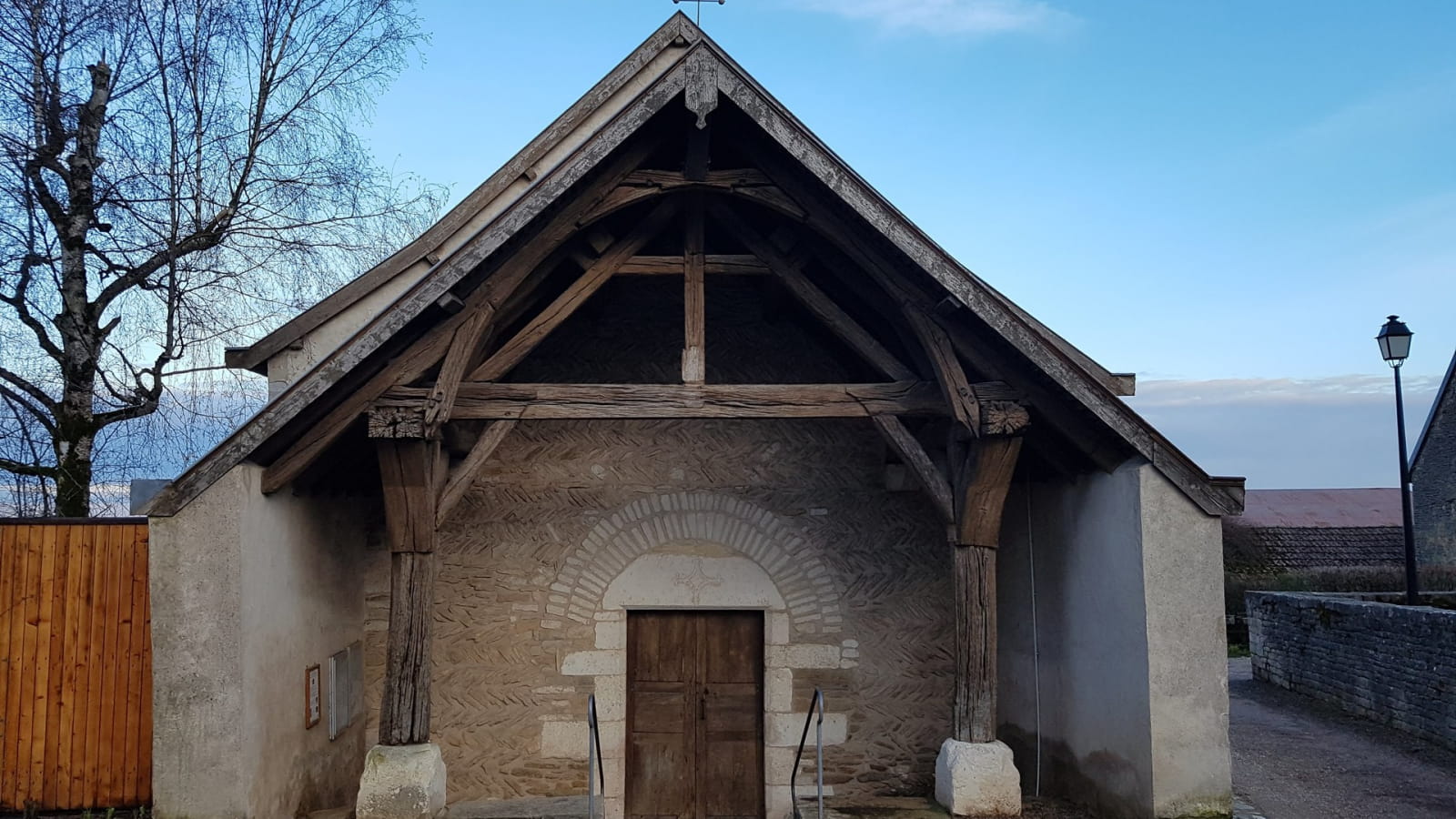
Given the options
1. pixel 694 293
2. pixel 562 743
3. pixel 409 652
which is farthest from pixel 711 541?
pixel 409 652

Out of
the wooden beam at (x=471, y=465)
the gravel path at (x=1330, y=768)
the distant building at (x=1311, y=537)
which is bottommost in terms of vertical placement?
the gravel path at (x=1330, y=768)

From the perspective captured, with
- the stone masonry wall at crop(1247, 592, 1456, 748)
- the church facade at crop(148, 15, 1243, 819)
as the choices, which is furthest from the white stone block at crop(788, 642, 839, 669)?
the stone masonry wall at crop(1247, 592, 1456, 748)

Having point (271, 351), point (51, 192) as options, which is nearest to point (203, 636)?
point (271, 351)

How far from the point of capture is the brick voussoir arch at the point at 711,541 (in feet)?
23.5

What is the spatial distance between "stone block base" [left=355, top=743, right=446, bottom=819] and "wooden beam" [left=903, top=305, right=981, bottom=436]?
3.55 m

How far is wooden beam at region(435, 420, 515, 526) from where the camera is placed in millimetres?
5719

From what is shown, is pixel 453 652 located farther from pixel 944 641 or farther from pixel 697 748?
pixel 944 641

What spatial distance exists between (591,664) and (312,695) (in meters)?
1.85

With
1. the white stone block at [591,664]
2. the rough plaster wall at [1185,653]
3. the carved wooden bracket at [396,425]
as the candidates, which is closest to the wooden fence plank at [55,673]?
the carved wooden bracket at [396,425]

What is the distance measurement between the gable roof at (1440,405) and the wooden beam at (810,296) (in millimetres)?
18060

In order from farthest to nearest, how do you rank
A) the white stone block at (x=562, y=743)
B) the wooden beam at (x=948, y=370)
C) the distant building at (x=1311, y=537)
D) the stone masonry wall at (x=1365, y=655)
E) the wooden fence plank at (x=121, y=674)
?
1. the distant building at (x=1311, y=537)
2. the stone masonry wall at (x=1365, y=655)
3. the white stone block at (x=562, y=743)
4. the wooden fence plank at (x=121, y=674)
5. the wooden beam at (x=948, y=370)

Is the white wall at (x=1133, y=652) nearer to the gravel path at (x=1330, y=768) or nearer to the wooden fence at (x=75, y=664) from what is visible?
the gravel path at (x=1330, y=768)

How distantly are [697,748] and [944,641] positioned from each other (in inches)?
76.8

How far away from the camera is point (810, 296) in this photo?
A: 5941mm
